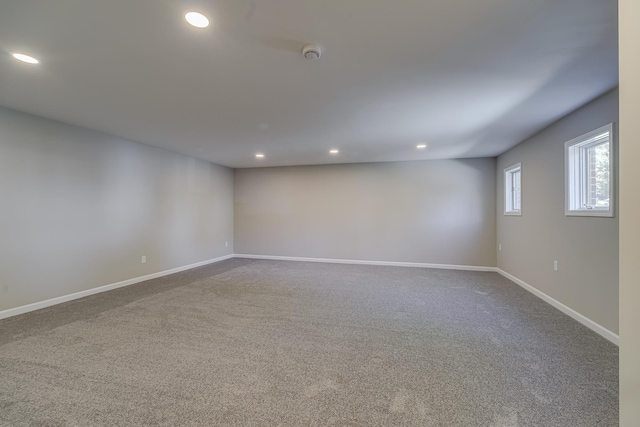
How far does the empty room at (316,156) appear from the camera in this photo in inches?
63.3

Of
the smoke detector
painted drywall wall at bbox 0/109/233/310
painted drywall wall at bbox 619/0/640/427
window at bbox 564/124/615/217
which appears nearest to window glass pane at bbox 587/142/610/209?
window at bbox 564/124/615/217

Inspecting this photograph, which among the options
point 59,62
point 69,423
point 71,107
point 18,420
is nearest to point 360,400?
point 69,423

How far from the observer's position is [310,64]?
213 centimetres

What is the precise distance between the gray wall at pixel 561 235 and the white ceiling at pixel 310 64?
10.4 inches

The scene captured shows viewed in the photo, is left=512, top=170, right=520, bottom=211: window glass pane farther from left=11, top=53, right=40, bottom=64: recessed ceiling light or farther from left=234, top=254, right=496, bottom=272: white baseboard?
left=11, top=53, right=40, bottom=64: recessed ceiling light

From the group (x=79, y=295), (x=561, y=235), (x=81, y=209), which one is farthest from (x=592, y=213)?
(x=79, y=295)

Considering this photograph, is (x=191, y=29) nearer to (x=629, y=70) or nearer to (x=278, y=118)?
(x=278, y=118)

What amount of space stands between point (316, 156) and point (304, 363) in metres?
4.17

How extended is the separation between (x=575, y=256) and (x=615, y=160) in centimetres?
115

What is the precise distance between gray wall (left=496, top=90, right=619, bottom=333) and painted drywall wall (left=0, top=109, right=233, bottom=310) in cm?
618

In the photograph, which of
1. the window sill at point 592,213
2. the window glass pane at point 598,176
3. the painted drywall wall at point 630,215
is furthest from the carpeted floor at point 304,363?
the window glass pane at point 598,176

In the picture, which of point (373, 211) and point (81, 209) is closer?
point (81, 209)

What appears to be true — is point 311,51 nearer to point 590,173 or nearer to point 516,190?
point 590,173

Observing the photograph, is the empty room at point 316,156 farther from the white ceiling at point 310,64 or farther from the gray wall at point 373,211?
the gray wall at point 373,211
